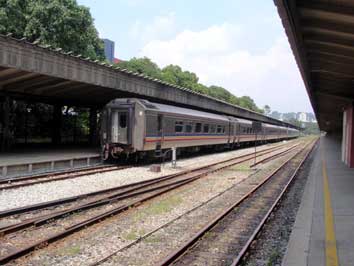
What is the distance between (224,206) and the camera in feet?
38.8

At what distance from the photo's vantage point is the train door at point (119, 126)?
20373 mm

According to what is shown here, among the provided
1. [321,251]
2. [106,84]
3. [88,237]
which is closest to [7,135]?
[106,84]

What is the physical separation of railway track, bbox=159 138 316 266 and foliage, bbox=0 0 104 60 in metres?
28.9

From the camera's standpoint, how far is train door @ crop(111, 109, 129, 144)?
66.8 ft

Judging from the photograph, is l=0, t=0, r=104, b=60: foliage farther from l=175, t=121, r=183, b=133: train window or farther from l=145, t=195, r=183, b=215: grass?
l=145, t=195, r=183, b=215: grass

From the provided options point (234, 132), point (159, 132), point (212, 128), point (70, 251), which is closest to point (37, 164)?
point (159, 132)

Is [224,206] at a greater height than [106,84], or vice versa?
[106,84]

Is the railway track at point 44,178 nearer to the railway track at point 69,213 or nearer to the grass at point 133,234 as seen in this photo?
the railway track at point 69,213

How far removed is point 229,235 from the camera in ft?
28.8

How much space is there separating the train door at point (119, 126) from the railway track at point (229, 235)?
8.24 meters

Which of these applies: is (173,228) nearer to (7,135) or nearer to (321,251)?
(321,251)

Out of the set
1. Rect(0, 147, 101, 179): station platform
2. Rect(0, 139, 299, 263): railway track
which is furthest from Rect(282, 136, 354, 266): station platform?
Rect(0, 147, 101, 179): station platform

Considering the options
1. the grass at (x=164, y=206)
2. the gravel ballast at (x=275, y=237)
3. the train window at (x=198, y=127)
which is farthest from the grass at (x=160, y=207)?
the train window at (x=198, y=127)

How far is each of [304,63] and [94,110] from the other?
80.7 feet
